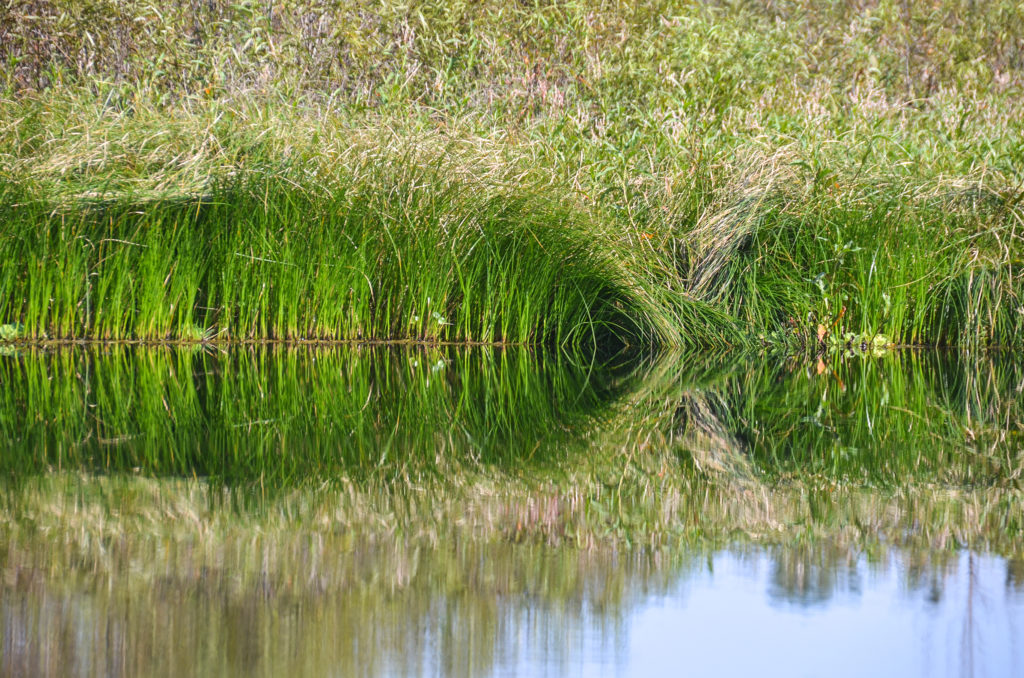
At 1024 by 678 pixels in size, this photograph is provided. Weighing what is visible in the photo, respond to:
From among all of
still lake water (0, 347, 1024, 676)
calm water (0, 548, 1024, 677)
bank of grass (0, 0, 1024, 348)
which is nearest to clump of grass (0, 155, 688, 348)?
bank of grass (0, 0, 1024, 348)

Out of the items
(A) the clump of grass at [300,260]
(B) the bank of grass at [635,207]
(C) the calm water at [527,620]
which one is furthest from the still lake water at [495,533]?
(B) the bank of grass at [635,207]

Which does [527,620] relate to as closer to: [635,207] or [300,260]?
[300,260]

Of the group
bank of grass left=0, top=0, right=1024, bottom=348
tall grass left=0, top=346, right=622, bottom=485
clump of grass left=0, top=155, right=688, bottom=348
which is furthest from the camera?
bank of grass left=0, top=0, right=1024, bottom=348

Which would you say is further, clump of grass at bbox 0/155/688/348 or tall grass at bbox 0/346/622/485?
clump of grass at bbox 0/155/688/348

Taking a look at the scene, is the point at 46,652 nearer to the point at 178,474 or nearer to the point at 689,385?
the point at 178,474

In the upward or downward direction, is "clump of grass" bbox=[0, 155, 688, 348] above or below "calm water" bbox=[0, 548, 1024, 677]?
above

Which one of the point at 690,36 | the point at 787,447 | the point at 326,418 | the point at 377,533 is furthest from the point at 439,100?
the point at 377,533

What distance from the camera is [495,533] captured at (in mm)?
2113

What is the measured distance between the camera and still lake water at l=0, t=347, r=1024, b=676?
159cm

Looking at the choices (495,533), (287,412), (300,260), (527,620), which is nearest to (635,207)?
(300,260)

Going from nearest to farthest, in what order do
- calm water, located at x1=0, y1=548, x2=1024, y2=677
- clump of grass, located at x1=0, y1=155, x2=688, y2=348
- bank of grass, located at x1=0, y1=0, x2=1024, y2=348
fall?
calm water, located at x1=0, y1=548, x2=1024, y2=677, clump of grass, located at x1=0, y1=155, x2=688, y2=348, bank of grass, located at x1=0, y1=0, x2=1024, y2=348

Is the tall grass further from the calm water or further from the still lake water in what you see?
the calm water

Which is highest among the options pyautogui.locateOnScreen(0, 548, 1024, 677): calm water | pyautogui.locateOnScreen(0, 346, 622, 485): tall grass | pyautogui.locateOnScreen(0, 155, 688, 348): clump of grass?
pyautogui.locateOnScreen(0, 155, 688, 348): clump of grass

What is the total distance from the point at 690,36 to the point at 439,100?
287cm
